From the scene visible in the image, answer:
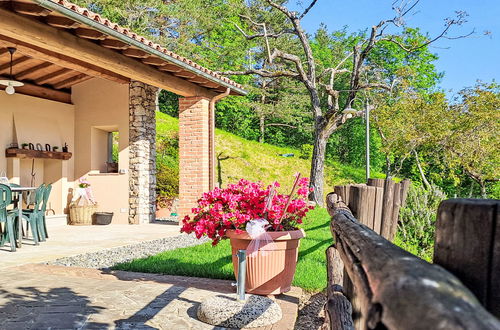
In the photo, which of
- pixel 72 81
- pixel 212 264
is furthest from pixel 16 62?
pixel 212 264

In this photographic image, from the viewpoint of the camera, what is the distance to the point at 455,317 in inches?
16.3

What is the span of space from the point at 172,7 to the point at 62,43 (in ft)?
37.3

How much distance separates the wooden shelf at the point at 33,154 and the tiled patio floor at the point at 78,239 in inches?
57.9

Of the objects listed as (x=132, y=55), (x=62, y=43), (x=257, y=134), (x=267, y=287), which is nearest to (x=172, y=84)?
(x=132, y=55)

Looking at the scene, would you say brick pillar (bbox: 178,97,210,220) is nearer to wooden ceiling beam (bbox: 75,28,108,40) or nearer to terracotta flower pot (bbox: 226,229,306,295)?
wooden ceiling beam (bbox: 75,28,108,40)

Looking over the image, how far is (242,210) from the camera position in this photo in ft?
12.0

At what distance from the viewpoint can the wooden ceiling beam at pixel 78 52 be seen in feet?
16.8

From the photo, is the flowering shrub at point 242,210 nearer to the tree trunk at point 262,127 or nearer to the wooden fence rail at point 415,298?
the wooden fence rail at point 415,298

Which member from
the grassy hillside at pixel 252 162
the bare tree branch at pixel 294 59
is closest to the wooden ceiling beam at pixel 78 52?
the bare tree branch at pixel 294 59

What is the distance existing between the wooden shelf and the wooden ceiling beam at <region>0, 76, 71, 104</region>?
1.33 meters

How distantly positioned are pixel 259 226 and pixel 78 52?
415cm

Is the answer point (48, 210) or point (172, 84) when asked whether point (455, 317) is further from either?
point (48, 210)

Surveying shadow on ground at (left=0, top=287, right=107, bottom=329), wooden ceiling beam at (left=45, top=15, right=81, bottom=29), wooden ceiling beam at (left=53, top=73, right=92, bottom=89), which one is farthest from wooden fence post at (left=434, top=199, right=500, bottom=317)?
wooden ceiling beam at (left=53, top=73, right=92, bottom=89)

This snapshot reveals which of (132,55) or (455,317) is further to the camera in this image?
(132,55)
